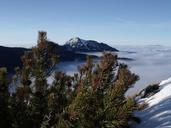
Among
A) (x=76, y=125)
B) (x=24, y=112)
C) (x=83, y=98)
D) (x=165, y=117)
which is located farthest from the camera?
(x=165, y=117)

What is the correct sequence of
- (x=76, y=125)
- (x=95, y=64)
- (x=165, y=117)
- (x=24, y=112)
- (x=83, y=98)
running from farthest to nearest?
1. (x=165, y=117)
2. (x=95, y=64)
3. (x=24, y=112)
4. (x=76, y=125)
5. (x=83, y=98)

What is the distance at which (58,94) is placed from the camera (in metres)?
12.2

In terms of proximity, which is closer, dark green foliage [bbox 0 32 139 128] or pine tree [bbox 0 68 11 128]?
dark green foliage [bbox 0 32 139 128]

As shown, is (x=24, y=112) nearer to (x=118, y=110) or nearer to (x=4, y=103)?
(x=4, y=103)

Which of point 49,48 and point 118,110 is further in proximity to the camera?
point 49,48

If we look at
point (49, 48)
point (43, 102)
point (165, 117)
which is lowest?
point (165, 117)

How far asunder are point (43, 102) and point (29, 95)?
0.49 metres

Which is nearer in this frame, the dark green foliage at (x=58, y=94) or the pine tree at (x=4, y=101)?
the dark green foliage at (x=58, y=94)

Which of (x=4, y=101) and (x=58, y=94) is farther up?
(x=58, y=94)

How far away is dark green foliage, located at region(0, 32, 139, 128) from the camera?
1027 centimetres

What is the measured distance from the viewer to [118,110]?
984 centimetres

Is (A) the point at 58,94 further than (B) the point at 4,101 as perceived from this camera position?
Yes

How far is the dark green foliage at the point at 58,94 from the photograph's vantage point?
10.3 m

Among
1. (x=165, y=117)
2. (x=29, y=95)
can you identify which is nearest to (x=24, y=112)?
(x=29, y=95)
